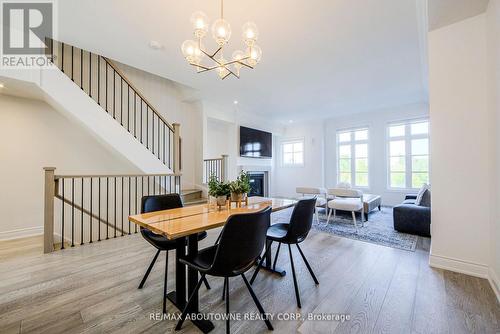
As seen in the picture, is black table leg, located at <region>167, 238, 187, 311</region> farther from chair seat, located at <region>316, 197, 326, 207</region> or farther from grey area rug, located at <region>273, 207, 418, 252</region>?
chair seat, located at <region>316, 197, 326, 207</region>

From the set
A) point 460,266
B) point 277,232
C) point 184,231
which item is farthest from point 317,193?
point 184,231

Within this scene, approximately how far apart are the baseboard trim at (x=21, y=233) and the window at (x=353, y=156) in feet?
24.7

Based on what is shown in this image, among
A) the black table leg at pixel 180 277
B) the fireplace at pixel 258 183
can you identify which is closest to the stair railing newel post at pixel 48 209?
the black table leg at pixel 180 277

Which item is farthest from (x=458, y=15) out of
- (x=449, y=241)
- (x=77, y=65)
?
(x=77, y=65)

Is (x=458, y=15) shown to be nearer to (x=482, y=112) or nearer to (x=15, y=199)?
(x=482, y=112)

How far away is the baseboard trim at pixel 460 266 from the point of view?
2.16 metres

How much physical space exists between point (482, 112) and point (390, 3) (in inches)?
57.4

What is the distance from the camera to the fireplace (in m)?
7.15

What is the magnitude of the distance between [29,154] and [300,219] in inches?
182

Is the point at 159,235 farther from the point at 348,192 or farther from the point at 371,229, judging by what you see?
the point at 371,229

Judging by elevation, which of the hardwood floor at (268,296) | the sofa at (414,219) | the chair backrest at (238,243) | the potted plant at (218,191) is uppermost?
the potted plant at (218,191)

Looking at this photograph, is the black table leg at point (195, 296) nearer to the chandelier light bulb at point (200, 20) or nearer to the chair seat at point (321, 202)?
the chandelier light bulb at point (200, 20)

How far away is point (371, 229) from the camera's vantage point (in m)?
3.80

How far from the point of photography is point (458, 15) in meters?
2.17
